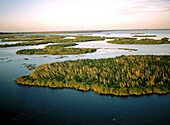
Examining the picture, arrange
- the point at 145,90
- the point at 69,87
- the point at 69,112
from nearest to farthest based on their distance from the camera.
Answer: the point at 69,112 → the point at 145,90 → the point at 69,87

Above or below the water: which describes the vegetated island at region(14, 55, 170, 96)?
above

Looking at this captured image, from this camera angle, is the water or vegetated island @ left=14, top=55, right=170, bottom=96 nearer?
the water

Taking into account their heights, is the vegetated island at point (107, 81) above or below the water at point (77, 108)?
above

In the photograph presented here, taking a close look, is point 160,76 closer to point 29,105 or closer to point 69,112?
point 69,112

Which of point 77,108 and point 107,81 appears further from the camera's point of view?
point 107,81

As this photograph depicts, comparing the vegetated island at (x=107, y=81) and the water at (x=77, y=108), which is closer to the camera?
the water at (x=77, y=108)

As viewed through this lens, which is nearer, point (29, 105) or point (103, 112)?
point (103, 112)

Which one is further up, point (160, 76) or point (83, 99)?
point (160, 76)

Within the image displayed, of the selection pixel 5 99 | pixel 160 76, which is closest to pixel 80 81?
pixel 5 99

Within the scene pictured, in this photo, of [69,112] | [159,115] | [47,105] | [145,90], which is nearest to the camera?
[159,115]

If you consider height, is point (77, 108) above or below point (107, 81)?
below
